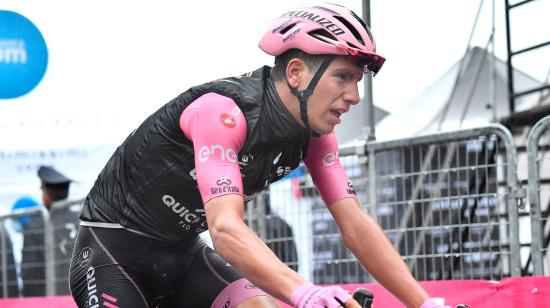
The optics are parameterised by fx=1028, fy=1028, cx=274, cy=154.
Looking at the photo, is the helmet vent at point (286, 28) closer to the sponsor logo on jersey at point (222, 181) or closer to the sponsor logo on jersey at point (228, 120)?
the sponsor logo on jersey at point (228, 120)

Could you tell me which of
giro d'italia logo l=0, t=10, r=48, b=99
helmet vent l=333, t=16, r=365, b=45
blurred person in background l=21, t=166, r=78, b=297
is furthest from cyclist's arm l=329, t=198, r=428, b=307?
giro d'italia logo l=0, t=10, r=48, b=99

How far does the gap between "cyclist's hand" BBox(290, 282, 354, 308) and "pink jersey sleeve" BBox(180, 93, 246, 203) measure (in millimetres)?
528

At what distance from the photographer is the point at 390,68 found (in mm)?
8766

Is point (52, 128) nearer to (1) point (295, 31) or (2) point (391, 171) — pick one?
(2) point (391, 171)

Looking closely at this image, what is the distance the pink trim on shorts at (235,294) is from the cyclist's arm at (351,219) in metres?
0.45

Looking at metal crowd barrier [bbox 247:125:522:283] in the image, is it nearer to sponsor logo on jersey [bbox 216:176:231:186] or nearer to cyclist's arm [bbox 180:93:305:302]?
cyclist's arm [bbox 180:93:305:302]

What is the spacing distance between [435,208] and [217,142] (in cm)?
357

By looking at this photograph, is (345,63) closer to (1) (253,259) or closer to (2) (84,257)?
(1) (253,259)

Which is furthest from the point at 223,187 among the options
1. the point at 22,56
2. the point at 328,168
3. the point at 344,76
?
the point at 22,56

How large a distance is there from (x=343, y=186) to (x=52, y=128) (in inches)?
323

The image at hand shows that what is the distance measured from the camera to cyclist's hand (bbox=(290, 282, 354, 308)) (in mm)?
3195

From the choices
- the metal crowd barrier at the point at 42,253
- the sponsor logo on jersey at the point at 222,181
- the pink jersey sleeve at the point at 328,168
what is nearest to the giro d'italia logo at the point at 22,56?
the metal crowd barrier at the point at 42,253

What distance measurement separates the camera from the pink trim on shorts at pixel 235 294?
4207 mm

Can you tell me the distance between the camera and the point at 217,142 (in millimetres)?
3771
